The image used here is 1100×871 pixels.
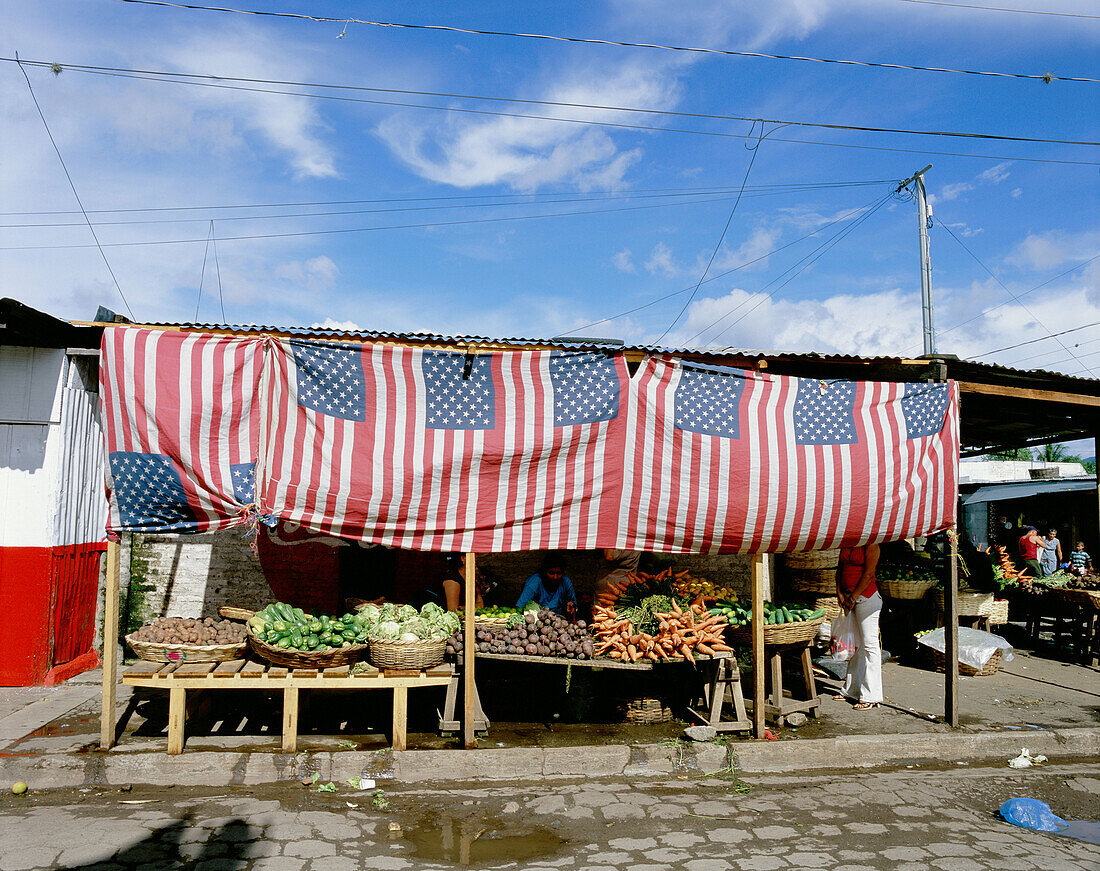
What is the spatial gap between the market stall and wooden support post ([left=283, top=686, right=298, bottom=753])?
1448mm

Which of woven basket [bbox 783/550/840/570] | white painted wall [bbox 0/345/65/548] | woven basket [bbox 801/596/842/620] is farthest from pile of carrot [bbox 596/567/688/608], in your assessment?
white painted wall [bbox 0/345/65/548]

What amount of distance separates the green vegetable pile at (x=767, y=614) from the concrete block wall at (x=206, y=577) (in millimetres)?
1929

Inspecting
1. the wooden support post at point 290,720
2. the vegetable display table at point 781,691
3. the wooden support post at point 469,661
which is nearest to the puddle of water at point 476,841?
the wooden support post at point 469,661

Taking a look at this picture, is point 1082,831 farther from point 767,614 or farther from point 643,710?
point 643,710

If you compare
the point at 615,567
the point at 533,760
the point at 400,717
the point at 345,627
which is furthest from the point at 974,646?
the point at 345,627

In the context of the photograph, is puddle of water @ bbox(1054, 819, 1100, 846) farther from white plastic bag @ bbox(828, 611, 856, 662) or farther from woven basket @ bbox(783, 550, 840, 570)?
woven basket @ bbox(783, 550, 840, 570)

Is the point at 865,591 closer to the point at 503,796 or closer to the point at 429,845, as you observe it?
the point at 503,796

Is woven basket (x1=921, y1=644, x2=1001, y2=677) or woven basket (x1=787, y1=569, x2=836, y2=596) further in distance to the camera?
woven basket (x1=787, y1=569, x2=836, y2=596)

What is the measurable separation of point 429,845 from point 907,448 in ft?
18.9

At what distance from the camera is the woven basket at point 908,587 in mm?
11523

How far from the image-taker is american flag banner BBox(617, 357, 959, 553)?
712 centimetres

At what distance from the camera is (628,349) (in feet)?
23.8

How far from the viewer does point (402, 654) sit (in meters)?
6.83

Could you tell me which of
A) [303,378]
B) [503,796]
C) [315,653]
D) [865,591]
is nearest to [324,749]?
[315,653]
